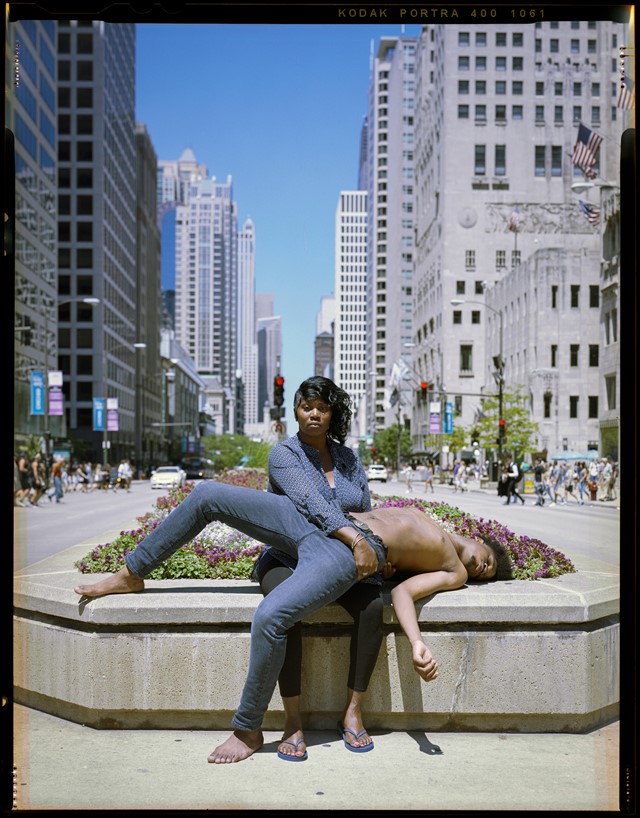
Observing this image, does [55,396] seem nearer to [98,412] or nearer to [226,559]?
[98,412]

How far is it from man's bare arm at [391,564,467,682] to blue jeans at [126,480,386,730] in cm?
27

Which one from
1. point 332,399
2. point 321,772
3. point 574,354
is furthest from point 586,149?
→ point 574,354

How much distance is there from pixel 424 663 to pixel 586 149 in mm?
8822

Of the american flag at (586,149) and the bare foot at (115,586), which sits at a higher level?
the american flag at (586,149)

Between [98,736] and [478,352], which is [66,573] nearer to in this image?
[98,736]

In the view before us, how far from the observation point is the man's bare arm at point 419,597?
15.7 feet

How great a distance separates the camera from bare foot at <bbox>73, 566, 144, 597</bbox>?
532 centimetres

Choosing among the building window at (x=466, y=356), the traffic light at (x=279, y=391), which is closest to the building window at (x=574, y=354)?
the building window at (x=466, y=356)

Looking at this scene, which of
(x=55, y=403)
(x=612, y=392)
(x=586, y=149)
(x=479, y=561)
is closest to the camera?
(x=479, y=561)

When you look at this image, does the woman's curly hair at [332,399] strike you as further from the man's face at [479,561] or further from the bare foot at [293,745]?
the bare foot at [293,745]

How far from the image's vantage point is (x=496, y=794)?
14.0 feet

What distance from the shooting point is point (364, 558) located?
475 cm

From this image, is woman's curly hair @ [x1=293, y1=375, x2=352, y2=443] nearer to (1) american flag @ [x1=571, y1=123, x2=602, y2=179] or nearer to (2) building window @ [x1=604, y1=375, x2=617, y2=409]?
(2) building window @ [x1=604, y1=375, x2=617, y2=409]
